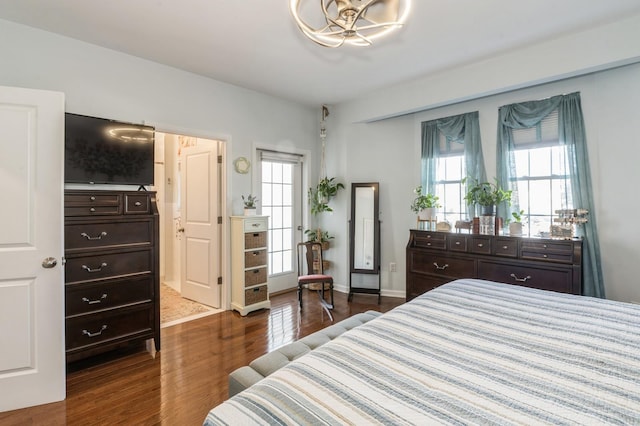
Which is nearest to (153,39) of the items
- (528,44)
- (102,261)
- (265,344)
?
(102,261)

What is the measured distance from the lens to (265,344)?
2939mm

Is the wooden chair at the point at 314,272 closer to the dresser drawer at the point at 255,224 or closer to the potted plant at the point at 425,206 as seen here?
the dresser drawer at the point at 255,224

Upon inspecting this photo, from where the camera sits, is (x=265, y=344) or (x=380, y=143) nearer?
(x=265, y=344)

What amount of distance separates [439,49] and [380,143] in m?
1.67

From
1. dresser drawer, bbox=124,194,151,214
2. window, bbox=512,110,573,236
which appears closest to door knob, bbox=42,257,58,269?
dresser drawer, bbox=124,194,151,214

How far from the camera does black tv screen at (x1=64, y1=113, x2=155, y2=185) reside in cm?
254

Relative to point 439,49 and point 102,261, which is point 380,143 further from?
point 102,261

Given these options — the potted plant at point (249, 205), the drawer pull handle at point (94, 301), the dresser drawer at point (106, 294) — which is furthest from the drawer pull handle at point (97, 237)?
the potted plant at point (249, 205)

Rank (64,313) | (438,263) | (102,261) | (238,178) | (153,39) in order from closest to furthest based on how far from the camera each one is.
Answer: (64,313) → (102,261) → (153,39) → (438,263) → (238,178)

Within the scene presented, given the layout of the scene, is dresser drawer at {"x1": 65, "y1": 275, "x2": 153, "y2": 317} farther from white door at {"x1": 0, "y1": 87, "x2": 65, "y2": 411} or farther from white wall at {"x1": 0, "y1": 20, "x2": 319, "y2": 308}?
white wall at {"x1": 0, "y1": 20, "x2": 319, "y2": 308}

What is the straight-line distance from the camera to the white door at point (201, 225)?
390 centimetres

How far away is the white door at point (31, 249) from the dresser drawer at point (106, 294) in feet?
0.86

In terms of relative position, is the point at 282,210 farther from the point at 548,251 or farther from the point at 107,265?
the point at 548,251

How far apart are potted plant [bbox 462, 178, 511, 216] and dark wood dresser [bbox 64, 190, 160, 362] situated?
331 centimetres
